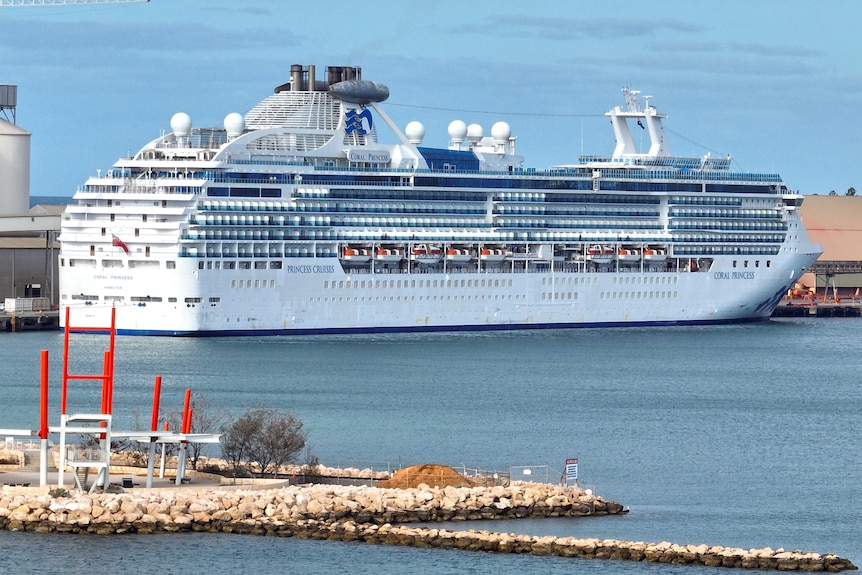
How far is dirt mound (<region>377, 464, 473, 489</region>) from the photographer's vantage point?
39375mm

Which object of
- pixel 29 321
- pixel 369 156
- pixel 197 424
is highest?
pixel 369 156

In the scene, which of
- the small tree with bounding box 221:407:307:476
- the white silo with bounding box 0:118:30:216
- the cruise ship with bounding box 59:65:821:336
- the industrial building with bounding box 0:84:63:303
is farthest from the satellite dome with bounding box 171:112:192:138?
the small tree with bounding box 221:407:307:476

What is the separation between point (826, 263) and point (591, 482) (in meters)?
76.4

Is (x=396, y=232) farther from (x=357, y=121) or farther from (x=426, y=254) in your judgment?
(x=357, y=121)

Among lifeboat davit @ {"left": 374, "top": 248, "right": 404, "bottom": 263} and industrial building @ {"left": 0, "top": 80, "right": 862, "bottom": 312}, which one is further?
industrial building @ {"left": 0, "top": 80, "right": 862, "bottom": 312}

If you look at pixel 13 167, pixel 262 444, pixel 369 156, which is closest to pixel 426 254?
pixel 369 156

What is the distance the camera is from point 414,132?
274 feet

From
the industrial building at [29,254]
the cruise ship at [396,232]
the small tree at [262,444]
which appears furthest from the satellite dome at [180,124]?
the small tree at [262,444]

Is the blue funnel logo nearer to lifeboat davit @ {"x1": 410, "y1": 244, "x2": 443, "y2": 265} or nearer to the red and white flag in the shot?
lifeboat davit @ {"x1": 410, "y1": 244, "x2": 443, "y2": 265}

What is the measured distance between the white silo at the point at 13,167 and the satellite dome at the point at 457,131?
24.5 meters

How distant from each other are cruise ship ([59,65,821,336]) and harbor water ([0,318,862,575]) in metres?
1.82

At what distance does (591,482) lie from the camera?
Result: 4231 centimetres

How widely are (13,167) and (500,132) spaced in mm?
27448

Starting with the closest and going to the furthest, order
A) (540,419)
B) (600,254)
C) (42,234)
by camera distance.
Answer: (540,419) → (600,254) → (42,234)
